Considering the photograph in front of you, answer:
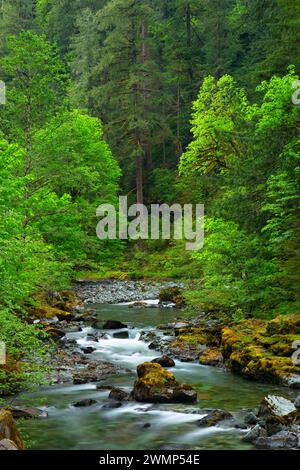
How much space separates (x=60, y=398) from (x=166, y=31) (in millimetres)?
49234

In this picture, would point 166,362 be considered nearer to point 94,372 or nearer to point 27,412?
point 94,372

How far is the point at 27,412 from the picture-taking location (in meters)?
12.1

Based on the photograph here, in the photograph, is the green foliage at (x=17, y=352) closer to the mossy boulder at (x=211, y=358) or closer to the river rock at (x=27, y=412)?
the river rock at (x=27, y=412)

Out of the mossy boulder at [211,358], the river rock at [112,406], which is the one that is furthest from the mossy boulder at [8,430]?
the mossy boulder at [211,358]

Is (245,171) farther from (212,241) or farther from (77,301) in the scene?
(77,301)

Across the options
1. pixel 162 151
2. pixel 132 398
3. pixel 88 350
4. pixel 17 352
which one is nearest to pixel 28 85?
pixel 88 350

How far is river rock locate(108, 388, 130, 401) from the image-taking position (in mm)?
13453

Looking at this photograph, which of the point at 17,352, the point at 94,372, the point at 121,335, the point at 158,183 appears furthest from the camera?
the point at 158,183

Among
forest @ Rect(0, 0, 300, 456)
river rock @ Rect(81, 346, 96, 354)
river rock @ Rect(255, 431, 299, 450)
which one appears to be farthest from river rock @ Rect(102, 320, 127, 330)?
river rock @ Rect(255, 431, 299, 450)

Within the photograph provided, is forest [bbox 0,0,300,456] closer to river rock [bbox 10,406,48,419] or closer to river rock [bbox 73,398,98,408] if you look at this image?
river rock [bbox 10,406,48,419]

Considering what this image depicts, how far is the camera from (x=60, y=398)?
45.0 feet

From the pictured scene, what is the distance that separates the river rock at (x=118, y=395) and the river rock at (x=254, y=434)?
149 inches

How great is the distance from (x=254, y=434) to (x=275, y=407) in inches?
45.3

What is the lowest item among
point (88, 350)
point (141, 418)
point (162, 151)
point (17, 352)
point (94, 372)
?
point (141, 418)
